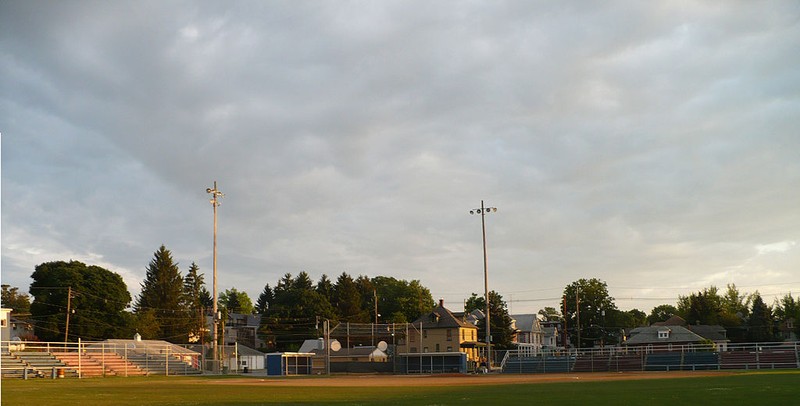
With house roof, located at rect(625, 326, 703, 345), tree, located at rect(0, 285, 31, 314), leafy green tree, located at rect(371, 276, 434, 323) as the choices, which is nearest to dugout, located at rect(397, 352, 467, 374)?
house roof, located at rect(625, 326, 703, 345)

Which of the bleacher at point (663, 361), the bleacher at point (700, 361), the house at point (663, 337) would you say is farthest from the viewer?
the house at point (663, 337)

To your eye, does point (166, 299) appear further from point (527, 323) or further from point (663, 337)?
point (663, 337)

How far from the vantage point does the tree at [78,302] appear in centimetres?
8181

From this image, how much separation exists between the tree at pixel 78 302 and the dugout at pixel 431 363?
3902cm

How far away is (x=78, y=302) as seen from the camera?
3280 inches

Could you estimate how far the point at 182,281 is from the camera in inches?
4555

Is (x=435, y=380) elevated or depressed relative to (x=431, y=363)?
elevated

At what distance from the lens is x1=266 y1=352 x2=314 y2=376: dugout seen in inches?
2457

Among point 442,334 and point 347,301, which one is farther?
point 347,301

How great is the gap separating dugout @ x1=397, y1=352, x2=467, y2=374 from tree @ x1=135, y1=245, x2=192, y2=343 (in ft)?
179

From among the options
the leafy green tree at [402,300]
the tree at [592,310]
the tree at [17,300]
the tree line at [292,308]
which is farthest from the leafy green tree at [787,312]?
the tree at [17,300]

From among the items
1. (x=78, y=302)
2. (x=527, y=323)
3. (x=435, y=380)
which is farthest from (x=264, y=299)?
(x=435, y=380)

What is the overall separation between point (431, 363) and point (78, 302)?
146ft

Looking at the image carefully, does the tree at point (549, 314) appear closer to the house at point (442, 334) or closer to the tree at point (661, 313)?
the tree at point (661, 313)
